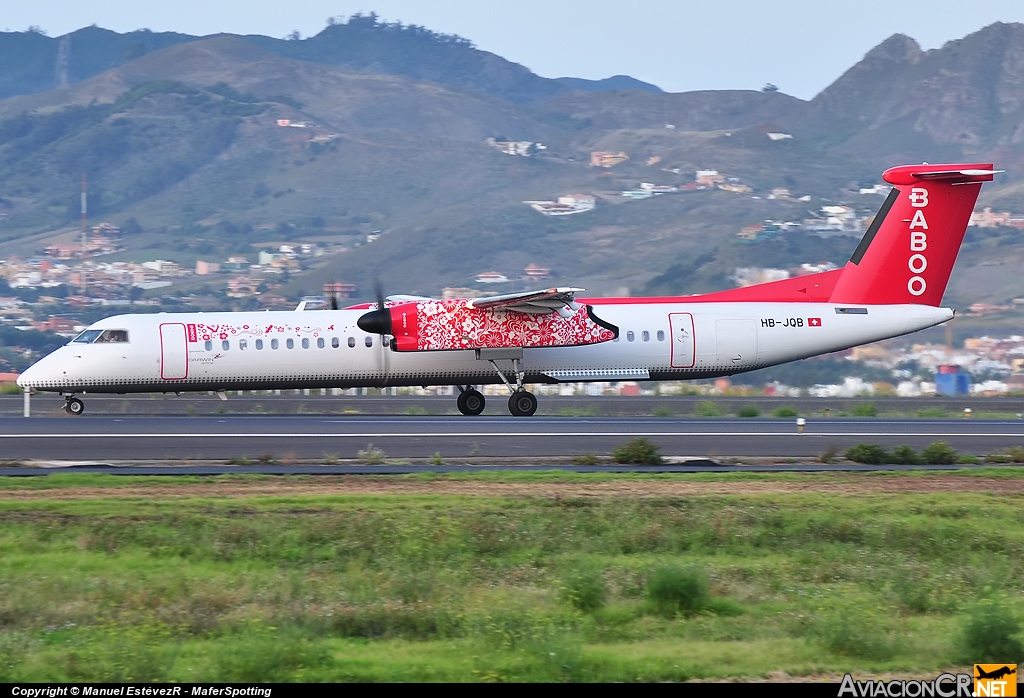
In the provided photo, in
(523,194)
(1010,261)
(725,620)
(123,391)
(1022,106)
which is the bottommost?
(725,620)

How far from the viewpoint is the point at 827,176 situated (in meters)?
160

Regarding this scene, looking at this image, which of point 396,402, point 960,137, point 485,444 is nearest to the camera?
point 485,444

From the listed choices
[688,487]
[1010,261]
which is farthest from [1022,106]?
[688,487]

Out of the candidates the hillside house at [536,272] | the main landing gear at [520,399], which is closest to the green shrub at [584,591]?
the main landing gear at [520,399]

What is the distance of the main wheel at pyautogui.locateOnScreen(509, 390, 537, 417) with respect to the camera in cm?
2881

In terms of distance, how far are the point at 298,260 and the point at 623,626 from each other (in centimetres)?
13313

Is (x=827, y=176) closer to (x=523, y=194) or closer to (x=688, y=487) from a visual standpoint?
(x=523, y=194)

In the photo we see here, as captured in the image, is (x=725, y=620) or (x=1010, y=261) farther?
(x=1010, y=261)

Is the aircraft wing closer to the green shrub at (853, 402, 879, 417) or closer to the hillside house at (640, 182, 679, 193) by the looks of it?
the green shrub at (853, 402, 879, 417)

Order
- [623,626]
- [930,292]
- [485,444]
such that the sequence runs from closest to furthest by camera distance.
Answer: [623,626], [485,444], [930,292]

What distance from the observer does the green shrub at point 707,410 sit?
3372cm

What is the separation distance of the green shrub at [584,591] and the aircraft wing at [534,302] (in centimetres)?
1472

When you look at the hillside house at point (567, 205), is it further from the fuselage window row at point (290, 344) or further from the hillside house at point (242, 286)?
the fuselage window row at point (290, 344)

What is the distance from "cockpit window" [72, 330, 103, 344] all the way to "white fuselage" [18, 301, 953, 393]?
11 cm
